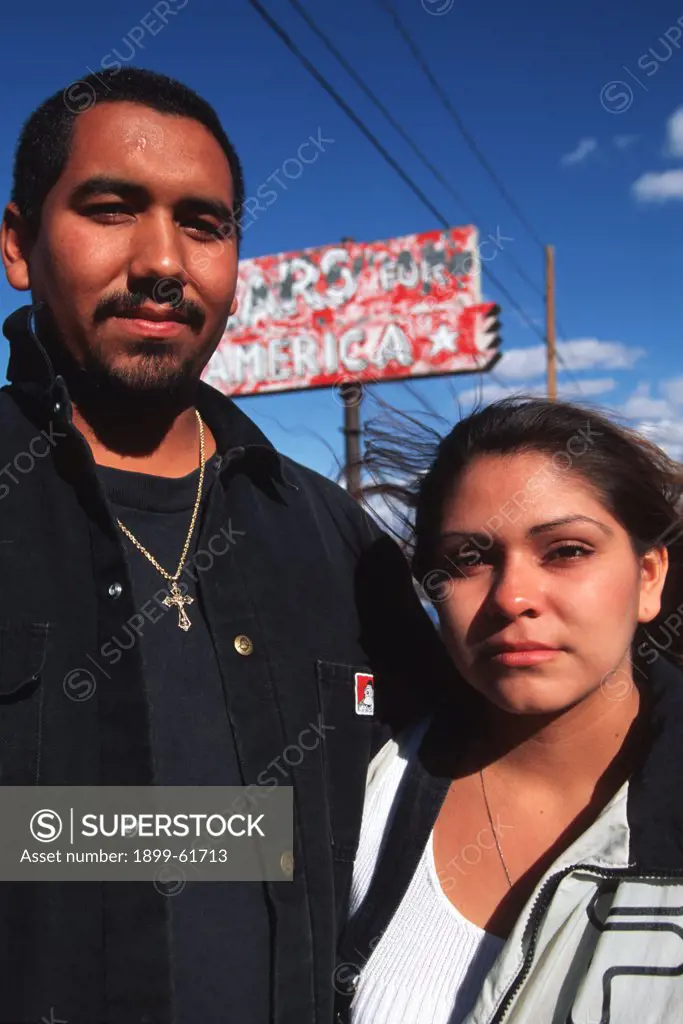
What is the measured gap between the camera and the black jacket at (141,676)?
1518 millimetres

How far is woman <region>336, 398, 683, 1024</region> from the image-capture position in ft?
5.08

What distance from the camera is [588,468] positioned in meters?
1.88

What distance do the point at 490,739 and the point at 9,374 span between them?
131 cm

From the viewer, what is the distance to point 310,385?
53.8ft

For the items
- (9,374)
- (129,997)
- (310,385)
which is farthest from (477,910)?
(310,385)

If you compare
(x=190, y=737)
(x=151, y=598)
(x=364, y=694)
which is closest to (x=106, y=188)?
(x=151, y=598)

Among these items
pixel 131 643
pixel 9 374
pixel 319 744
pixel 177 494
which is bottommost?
pixel 319 744

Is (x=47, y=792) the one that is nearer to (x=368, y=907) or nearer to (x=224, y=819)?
(x=224, y=819)

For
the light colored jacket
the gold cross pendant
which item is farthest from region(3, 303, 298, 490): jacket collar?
the light colored jacket

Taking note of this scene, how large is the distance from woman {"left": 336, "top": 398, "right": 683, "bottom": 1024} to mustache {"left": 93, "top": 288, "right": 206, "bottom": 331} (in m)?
0.70

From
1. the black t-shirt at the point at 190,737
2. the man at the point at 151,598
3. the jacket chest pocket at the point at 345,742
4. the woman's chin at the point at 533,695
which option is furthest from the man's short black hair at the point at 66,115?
the woman's chin at the point at 533,695

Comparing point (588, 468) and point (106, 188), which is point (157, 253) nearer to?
point (106, 188)

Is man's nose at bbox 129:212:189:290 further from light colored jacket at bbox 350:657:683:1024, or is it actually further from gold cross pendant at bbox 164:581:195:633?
light colored jacket at bbox 350:657:683:1024

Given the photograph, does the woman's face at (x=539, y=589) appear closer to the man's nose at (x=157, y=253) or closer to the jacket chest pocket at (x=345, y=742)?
the jacket chest pocket at (x=345, y=742)
